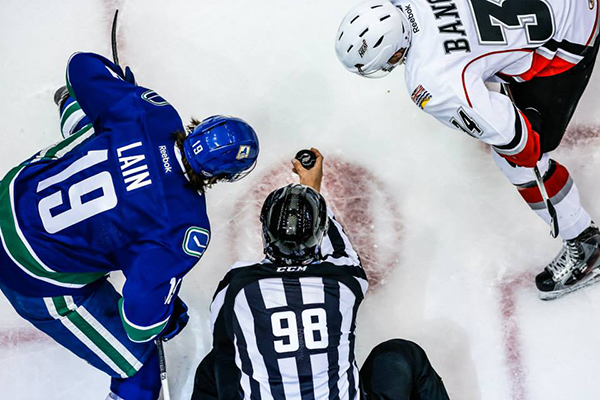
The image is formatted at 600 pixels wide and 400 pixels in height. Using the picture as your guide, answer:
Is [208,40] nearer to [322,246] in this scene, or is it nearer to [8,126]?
[8,126]

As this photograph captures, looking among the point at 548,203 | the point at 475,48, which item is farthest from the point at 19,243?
the point at 548,203

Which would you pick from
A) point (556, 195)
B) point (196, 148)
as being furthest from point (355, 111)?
point (196, 148)

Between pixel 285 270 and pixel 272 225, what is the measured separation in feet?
0.58

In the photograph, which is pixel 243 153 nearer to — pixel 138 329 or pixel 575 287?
pixel 138 329

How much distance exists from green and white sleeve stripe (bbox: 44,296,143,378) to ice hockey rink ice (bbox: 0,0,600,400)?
0.41m

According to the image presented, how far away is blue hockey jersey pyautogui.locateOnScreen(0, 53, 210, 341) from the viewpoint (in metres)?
2.49

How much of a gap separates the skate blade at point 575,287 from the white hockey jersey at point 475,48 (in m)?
1.06

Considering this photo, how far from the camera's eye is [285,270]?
2.40m

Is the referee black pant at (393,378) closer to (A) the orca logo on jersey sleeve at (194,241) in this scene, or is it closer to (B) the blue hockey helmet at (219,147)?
(A) the orca logo on jersey sleeve at (194,241)

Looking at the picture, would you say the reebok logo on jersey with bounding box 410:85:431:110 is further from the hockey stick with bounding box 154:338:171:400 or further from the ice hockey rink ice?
the hockey stick with bounding box 154:338:171:400

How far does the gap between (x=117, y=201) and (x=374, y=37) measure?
1186mm

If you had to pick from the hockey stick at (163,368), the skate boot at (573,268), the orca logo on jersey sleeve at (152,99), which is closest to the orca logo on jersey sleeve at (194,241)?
the orca logo on jersey sleeve at (152,99)

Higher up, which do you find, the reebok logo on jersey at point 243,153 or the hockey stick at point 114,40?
the hockey stick at point 114,40

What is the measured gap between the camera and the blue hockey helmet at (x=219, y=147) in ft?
8.02
